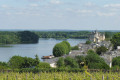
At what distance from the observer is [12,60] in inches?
1038

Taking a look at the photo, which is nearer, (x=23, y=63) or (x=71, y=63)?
(x=23, y=63)

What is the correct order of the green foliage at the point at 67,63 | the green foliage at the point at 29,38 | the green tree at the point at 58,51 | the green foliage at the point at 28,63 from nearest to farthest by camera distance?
the green foliage at the point at 28,63
the green foliage at the point at 67,63
the green tree at the point at 58,51
the green foliage at the point at 29,38

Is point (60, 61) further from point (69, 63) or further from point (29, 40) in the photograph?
point (29, 40)

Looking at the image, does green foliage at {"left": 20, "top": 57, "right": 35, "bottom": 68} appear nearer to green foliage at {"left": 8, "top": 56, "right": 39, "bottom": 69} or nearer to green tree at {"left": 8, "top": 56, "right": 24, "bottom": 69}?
green foliage at {"left": 8, "top": 56, "right": 39, "bottom": 69}

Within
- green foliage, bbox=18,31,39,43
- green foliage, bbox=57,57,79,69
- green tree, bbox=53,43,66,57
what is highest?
green foliage, bbox=57,57,79,69

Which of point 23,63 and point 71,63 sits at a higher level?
point 23,63

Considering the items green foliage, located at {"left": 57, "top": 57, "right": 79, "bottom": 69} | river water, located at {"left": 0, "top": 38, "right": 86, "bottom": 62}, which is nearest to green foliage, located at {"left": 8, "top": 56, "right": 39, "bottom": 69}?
green foliage, located at {"left": 57, "top": 57, "right": 79, "bottom": 69}

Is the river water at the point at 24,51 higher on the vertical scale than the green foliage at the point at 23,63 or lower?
lower

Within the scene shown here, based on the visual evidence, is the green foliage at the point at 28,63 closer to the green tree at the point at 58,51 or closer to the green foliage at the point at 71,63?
the green foliage at the point at 71,63

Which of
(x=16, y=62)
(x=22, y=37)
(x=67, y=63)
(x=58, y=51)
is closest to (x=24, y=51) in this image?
(x=58, y=51)

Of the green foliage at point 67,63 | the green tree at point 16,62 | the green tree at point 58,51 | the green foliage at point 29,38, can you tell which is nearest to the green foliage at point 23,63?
the green tree at point 16,62

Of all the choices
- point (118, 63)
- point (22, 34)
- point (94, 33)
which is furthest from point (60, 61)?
point (22, 34)

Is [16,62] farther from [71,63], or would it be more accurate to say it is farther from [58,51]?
[58,51]

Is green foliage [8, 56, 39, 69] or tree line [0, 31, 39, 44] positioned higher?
green foliage [8, 56, 39, 69]
